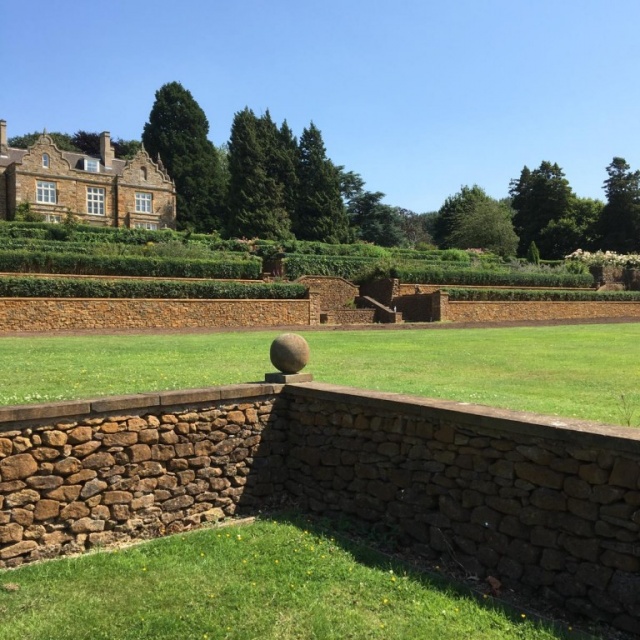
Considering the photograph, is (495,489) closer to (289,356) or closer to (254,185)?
(289,356)

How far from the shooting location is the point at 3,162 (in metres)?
51.0

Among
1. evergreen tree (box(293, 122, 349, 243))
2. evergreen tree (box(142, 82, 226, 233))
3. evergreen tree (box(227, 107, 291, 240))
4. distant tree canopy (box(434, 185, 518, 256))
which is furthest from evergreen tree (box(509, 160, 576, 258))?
evergreen tree (box(142, 82, 226, 233))

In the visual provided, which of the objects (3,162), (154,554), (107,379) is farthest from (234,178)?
(154,554)

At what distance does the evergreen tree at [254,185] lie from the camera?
50938 millimetres

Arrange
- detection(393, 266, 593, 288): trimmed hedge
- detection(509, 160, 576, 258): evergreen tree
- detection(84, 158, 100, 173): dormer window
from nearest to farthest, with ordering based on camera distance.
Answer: detection(393, 266, 593, 288): trimmed hedge, detection(84, 158, 100, 173): dormer window, detection(509, 160, 576, 258): evergreen tree

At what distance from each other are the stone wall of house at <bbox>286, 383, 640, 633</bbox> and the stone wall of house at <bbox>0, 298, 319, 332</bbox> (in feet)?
52.1

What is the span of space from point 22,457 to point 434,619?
3.76 metres

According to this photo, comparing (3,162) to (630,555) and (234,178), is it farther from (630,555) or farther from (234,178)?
(630,555)

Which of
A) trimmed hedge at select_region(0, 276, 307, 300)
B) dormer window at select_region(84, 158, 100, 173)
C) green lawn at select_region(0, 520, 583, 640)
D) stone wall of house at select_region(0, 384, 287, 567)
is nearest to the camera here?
green lawn at select_region(0, 520, 583, 640)

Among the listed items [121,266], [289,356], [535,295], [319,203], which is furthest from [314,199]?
[289,356]

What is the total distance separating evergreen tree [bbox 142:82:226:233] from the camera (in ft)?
206

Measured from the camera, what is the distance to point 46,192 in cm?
5156

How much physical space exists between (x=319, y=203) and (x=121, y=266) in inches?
1248

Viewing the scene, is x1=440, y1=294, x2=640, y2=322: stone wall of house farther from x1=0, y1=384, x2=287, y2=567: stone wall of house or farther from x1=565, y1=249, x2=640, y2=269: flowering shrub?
x1=0, y1=384, x2=287, y2=567: stone wall of house
